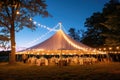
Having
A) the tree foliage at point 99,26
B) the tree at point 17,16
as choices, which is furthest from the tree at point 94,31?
the tree at point 17,16

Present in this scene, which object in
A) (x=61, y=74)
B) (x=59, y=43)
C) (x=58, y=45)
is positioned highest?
(x=59, y=43)

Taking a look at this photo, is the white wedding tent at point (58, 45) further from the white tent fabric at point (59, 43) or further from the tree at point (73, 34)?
the tree at point (73, 34)

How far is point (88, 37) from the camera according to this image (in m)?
37.5

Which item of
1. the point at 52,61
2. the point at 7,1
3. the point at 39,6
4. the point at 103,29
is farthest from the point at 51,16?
the point at 103,29

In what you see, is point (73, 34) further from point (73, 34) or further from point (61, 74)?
point (61, 74)

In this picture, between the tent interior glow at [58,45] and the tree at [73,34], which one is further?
the tree at [73,34]

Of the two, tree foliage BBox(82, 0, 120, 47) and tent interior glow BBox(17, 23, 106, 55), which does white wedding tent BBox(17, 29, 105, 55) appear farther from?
tree foliage BBox(82, 0, 120, 47)

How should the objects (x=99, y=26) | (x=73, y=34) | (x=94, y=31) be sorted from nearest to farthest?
(x=99, y=26) → (x=94, y=31) → (x=73, y=34)

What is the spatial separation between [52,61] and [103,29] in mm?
16793

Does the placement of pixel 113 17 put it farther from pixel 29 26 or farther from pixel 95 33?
pixel 95 33

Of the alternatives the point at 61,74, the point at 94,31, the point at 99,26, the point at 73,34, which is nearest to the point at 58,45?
the point at 61,74

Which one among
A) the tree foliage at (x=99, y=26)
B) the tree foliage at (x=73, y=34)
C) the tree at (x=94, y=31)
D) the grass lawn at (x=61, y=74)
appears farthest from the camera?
the tree foliage at (x=73, y=34)

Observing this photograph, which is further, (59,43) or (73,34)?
(73,34)

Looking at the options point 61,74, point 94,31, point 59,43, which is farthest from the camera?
point 94,31
